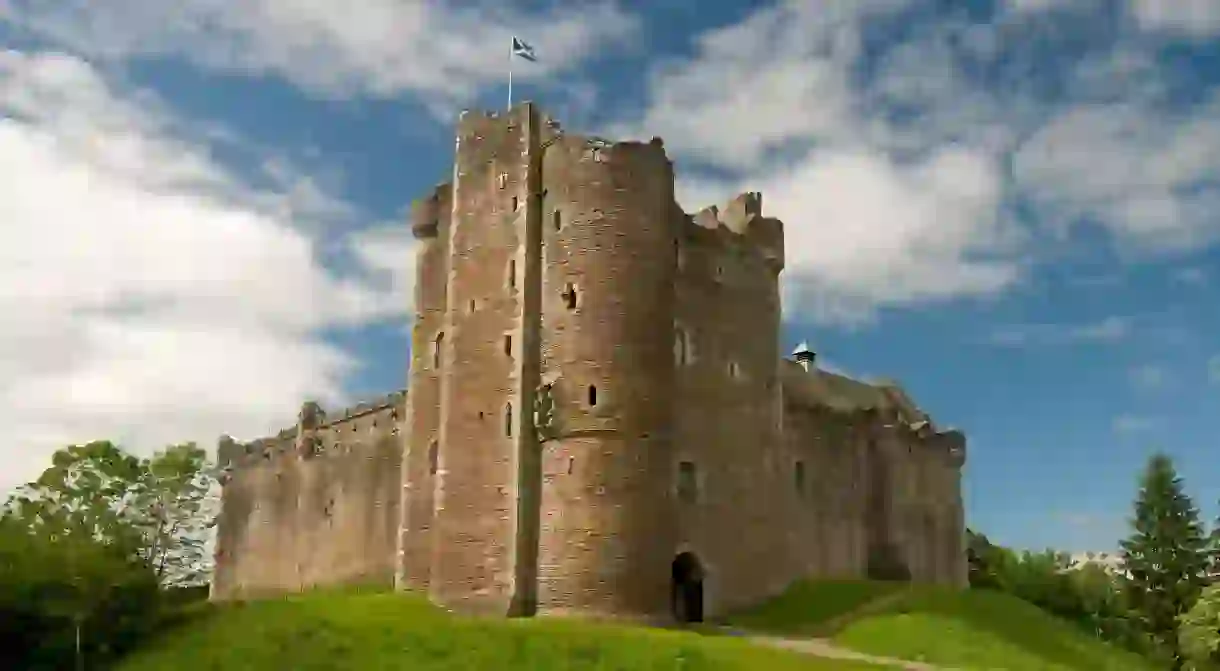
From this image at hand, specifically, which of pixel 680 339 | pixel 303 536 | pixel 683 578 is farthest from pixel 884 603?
pixel 303 536

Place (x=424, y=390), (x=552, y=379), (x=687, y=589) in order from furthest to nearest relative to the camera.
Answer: (x=424, y=390) → (x=687, y=589) → (x=552, y=379)

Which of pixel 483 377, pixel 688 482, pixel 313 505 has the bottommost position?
pixel 313 505

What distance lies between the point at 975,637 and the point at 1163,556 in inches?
1264

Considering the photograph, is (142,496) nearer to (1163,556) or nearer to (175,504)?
(175,504)

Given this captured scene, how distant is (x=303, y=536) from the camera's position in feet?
189

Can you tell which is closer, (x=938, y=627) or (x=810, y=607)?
(x=938, y=627)

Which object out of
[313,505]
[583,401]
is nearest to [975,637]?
[583,401]

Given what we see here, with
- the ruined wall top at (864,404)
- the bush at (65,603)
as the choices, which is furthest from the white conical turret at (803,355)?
the bush at (65,603)

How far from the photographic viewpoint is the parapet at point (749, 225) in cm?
4822

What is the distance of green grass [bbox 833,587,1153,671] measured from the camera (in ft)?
123

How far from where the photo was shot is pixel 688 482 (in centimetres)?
4262

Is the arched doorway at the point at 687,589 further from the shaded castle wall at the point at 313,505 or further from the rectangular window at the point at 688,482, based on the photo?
the shaded castle wall at the point at 313,505

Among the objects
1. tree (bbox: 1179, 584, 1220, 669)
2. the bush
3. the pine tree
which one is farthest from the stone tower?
the pine tree

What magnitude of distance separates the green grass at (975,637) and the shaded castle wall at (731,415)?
14.9 ft
